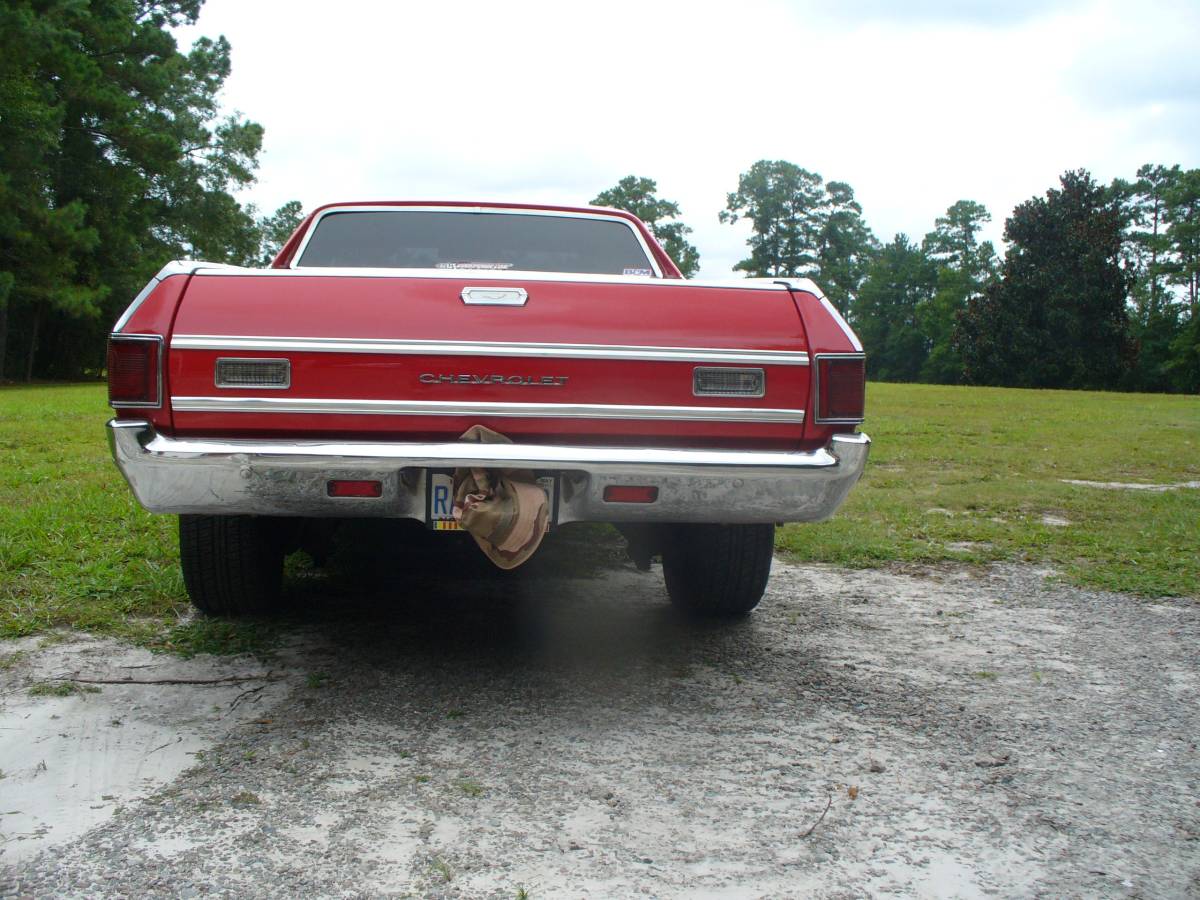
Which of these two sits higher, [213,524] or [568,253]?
[568,253]

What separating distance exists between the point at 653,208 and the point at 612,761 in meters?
70.5

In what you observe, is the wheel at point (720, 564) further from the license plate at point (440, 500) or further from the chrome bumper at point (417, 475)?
the license plate at point (440, 500)

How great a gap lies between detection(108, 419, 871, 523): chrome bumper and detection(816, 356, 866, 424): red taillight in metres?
0.16

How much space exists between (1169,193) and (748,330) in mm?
67656

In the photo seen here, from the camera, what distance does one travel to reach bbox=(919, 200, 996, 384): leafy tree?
6981 centimetres

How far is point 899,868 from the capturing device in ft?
7.39

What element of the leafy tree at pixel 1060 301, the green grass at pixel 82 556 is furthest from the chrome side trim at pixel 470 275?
the leafy tree at pixel 1060 301

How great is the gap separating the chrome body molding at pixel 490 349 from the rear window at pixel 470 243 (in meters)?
1.35

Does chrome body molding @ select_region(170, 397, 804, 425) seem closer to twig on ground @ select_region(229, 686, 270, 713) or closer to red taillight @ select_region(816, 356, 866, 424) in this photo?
red taillight @ select_region(816, 356, 866, 424)

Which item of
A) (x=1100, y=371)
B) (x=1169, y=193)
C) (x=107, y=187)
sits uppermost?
(x=1169, y=193)

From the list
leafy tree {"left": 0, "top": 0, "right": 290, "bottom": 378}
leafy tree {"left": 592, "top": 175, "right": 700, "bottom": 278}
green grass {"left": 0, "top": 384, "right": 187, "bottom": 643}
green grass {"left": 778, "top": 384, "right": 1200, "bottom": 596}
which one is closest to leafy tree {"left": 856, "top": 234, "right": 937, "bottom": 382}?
leafy tree {"left": 592, "top": 175, "right": 700, "bottom": 278}

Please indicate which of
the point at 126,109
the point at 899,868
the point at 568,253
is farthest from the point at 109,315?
the point at 899,868

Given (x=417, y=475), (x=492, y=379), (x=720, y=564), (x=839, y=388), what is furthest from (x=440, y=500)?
(x=720, y=564)

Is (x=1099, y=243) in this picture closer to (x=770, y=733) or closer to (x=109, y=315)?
(x=109, y=315)
